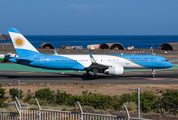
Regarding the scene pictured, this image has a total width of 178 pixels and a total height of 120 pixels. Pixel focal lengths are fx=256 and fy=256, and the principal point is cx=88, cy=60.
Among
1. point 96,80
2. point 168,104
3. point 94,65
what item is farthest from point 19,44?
point 168,104

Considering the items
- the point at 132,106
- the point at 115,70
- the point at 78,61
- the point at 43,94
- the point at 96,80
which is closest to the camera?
the point at 132,106

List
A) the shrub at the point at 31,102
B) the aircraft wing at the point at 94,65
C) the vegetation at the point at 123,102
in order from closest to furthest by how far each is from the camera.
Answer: the vegetation at the point at 123,102 → the shrub at the point at 31,102 → the aircraft wing at the point at 94,65

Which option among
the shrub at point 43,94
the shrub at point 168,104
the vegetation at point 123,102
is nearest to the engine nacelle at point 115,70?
the vegetation at point 123,102

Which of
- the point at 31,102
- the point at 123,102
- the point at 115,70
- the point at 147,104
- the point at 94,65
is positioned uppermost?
the point at 94,65

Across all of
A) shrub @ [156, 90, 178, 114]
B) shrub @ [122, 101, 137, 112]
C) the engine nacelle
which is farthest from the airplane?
shrub @ [122, 101, 137, 112]

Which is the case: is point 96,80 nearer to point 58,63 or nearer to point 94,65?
point 94,65

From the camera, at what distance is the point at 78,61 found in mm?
44438

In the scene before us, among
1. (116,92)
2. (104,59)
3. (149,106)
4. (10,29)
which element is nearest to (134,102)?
(149,106)

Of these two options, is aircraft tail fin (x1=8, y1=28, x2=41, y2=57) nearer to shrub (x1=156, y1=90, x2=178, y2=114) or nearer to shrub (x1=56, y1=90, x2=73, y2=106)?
shrub (x1=56, y1=90, x2=73, y2=106)

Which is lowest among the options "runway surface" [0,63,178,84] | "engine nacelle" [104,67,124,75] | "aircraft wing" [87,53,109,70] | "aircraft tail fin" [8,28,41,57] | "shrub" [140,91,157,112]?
"shrub" [140,91,157,112]

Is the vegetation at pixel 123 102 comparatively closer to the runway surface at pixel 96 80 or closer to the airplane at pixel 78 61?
the runway surface at pixel 96 80

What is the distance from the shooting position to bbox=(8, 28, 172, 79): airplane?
4275 centimetres

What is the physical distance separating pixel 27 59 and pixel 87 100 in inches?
842

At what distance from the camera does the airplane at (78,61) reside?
4275 cm
